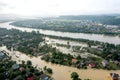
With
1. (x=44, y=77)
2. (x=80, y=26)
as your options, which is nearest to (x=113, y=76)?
(x=44, y=77)

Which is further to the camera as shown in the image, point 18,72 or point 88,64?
point 88,64

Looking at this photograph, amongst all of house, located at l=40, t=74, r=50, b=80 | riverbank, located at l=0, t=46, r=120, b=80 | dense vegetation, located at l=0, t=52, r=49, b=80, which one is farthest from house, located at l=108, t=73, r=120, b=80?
dense vegetation, located at l=0, t=52, r=49, b=80

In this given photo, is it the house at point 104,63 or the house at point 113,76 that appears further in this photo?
the house at point 104,63

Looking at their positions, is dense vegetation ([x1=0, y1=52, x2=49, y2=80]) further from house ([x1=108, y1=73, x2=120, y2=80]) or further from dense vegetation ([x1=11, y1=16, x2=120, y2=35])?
dense vegetation ([x1=11, y1=16, x2=120, y2=35])

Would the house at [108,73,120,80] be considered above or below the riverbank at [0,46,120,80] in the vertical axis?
above

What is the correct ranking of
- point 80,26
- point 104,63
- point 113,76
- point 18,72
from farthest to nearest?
point 80,26
point 104,63
point 18,72
point 113,76

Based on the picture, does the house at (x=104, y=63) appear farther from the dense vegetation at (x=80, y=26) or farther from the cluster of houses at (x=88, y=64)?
the dense vegetation at (x=80, y=26)

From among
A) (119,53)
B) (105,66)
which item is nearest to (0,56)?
(105,66)

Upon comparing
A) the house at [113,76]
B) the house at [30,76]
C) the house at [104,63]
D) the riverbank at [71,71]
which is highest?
the house at [104,63]

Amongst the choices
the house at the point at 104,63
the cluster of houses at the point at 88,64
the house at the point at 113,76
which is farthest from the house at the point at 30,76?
the house at the point at 104,63

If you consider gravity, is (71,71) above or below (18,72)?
below

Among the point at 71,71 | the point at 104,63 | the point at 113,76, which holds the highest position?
the point at 104,63

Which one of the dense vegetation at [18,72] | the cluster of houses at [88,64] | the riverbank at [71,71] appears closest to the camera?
the dense vegetation at [18,72]

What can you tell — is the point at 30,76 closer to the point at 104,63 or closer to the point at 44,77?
the point at 44,77
